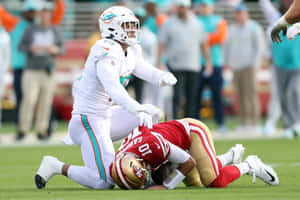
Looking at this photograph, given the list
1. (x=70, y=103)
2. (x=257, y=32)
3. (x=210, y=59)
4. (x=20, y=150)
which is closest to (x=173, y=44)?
(x=210, y=59)

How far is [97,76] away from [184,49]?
23.5ft

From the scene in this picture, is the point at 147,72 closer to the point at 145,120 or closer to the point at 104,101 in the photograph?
the point at 104,101

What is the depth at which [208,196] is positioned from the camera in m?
6.18

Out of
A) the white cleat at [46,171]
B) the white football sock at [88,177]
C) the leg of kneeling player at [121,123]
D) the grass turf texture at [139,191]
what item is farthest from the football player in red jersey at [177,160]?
the white cleat at [46,171]

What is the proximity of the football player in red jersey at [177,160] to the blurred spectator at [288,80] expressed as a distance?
7.37 m

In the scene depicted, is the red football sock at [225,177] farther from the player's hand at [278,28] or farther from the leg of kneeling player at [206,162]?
the player's hand at [278,28]

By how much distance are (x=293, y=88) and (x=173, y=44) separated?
2.31 metres

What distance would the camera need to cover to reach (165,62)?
14.9 metres

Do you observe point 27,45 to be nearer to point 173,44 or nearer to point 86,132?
point 173,44

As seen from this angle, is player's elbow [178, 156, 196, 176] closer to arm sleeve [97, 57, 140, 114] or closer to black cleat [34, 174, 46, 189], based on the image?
arm sleeve [97, 57, 140, 114]

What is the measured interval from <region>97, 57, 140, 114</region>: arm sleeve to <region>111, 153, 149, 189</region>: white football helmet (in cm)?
44

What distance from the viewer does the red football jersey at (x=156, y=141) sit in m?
6.68

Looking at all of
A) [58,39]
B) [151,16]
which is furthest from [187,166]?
[151,16]

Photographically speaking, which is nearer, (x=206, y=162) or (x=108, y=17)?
(x=206, y=162)
